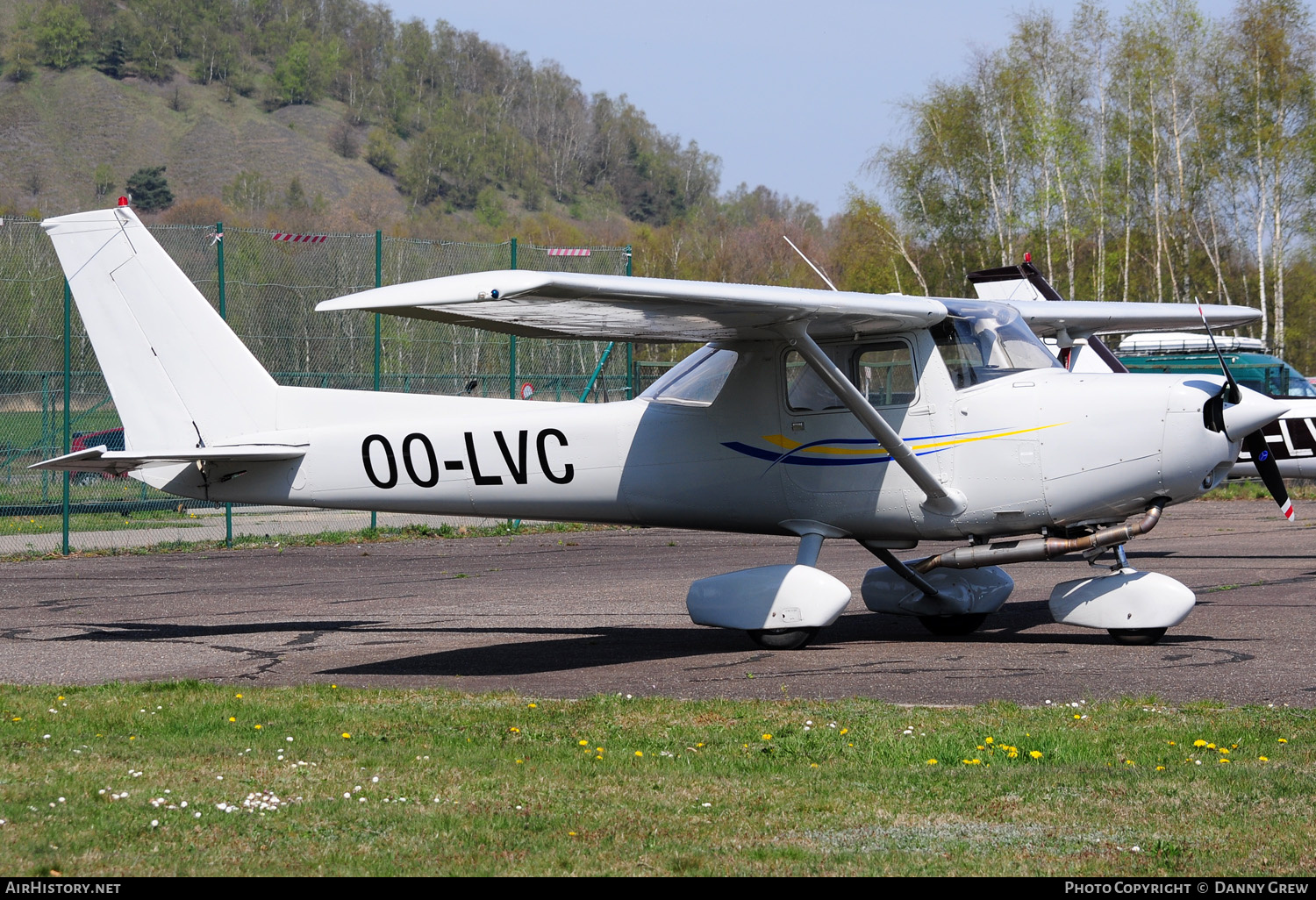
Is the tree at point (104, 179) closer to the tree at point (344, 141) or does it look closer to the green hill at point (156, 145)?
the green hill at point (156, 145)

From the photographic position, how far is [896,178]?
54281mm

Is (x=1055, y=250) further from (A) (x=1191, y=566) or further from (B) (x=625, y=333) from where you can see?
(B) (x=625, y=333)

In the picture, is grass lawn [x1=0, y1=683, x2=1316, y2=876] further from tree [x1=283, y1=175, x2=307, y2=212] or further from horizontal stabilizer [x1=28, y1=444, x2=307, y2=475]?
tree [x1=283, y1=175, x2=307, y2=212]

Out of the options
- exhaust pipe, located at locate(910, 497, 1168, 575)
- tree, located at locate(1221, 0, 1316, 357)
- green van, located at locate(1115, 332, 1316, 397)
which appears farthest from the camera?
tree, located at locate(1221, 0, 1316, 357)

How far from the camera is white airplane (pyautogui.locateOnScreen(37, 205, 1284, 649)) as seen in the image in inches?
371

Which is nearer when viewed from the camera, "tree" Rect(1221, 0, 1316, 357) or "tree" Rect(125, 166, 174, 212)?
"tree" Rect(1221, 0, 1316, 357)

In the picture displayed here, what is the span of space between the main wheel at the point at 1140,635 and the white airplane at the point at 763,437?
0.02m

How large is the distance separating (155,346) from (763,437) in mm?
5139

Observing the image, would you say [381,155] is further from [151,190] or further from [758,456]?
[758,456]

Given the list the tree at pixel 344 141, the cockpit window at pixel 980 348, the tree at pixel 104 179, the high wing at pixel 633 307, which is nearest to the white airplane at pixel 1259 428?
the cockpit window at pixel 980 348

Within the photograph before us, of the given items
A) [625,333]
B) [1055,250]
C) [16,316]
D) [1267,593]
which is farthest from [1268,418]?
[1055,250]

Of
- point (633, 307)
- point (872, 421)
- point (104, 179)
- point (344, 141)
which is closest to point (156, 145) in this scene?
point (104, 179)

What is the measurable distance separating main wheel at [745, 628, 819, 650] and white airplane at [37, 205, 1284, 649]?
28 millimetres

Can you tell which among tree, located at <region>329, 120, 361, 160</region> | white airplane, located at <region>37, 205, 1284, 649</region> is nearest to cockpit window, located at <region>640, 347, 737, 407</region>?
white airplane, located at <region>37, 205, 1284, 649</region>
